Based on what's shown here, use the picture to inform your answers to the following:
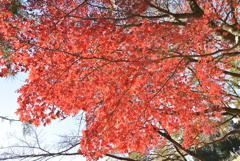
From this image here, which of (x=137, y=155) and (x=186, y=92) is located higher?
(x=186, y=92)

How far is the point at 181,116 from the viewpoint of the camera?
722 centimetres

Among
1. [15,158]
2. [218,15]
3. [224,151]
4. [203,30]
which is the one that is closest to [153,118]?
[203,30]

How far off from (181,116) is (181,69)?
1917 millimetres

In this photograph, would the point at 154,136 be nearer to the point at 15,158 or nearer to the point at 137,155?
the point at 137,155

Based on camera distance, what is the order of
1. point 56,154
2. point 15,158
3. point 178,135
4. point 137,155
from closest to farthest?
point 15,158 < point 56,154 < point 137,155 < point 178,135

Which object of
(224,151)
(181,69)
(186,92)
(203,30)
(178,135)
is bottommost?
(224,151)

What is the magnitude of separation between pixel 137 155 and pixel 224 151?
1183 inches

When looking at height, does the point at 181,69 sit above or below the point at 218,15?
below

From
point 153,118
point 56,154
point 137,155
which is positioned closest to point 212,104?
point 153,118

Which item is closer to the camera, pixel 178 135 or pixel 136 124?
pixel 136 124

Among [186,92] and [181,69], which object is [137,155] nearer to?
[186,92]

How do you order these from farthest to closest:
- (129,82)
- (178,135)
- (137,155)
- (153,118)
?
(178,135), (137,155), (153,118), (129,82)

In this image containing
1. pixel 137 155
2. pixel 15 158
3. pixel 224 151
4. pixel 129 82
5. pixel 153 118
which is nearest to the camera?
pixel 15 158

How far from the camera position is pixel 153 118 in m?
6.93
